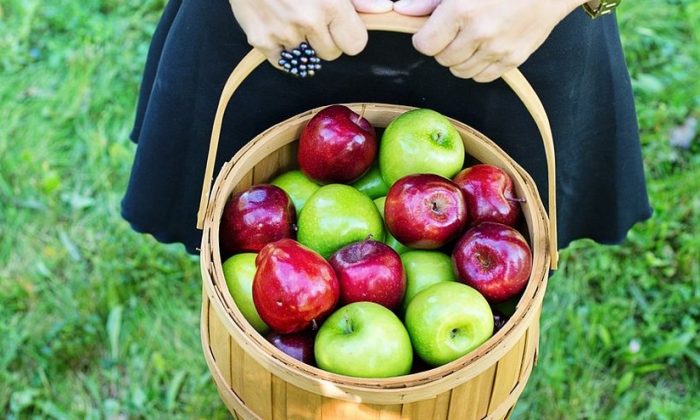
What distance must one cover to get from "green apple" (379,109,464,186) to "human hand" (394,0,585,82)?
0.37 ft

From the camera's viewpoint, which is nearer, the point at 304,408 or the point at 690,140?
the point at 304,408

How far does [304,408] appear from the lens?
1.01 m

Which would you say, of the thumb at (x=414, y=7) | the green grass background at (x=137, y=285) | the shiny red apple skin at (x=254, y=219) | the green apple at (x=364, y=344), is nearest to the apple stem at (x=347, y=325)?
the green apple at (x=364, y=344)

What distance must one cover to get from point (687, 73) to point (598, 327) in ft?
3.31

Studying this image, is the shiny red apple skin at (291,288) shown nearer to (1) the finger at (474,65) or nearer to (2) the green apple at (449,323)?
(2) the green apple at (449,323)

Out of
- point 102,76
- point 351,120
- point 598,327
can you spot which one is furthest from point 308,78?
point 102,76

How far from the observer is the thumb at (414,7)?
110 cm

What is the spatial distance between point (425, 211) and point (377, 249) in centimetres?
8

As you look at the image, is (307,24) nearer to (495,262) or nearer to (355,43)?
(355,43)

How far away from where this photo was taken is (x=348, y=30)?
1088 mm

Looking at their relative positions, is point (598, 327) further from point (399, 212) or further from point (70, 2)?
point (70, 2)

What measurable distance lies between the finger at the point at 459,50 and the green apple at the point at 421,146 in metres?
0.13

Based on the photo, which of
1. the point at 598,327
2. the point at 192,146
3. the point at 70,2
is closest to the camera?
the point at 192,146

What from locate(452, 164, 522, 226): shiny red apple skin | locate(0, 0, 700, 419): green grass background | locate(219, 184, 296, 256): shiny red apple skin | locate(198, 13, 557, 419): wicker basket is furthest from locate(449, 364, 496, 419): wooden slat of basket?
locate(0, 0, 700, 419): green grass background
